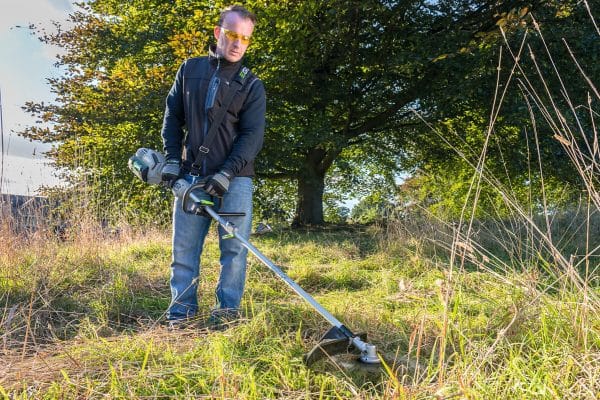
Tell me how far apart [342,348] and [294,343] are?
0.43 metres

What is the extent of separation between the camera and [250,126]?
3508mm

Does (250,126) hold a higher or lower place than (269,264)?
higher

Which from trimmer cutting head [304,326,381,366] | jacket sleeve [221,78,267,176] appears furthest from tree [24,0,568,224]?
trimmer cutting head [304,326,381,366]

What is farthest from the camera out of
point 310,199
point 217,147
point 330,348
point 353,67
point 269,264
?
point 310,199

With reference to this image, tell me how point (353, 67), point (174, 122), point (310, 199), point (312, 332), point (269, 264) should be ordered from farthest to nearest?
point (310, 199) < point (353, 67) < point (174, 122) < point (312, 332) < point (269, 264)

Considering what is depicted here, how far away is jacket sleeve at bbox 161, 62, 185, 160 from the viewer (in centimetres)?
356

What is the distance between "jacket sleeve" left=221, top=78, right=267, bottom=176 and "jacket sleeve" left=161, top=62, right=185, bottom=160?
1.36 feet

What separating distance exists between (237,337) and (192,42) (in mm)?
6935

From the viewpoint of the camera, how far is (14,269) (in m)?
4.85

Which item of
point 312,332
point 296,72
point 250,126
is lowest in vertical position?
point 312,332

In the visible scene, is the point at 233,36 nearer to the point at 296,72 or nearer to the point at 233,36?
the point at 233,36

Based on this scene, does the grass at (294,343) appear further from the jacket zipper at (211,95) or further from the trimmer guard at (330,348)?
the jacket zipper at (211,95)

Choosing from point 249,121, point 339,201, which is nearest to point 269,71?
point 249,121

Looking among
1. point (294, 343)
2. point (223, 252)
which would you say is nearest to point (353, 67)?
point (223, 252)
